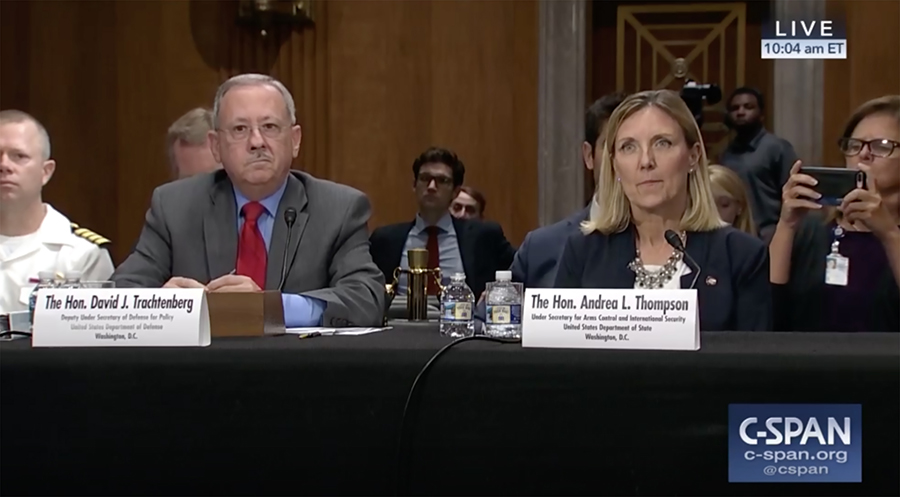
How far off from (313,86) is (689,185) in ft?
10.5

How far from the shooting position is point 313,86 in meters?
5.31

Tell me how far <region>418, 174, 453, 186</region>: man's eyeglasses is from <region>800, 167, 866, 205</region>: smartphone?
79.8 inches

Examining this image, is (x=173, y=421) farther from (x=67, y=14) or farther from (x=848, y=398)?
(x=67, y=14)

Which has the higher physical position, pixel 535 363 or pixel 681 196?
pixel 681 196

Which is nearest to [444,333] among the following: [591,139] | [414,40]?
[591,139]

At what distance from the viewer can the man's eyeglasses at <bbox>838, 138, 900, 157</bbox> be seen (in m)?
2.49

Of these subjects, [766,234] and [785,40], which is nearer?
[766,234]

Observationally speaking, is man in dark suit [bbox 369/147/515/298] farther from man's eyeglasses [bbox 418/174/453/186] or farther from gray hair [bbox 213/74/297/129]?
gray hair [bbox 213/74/297/129]

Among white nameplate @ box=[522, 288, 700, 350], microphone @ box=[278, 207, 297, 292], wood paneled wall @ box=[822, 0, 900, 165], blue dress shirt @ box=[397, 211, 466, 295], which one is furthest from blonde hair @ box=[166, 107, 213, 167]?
wood paneled wall @ box=[822, 0, 900, 165]

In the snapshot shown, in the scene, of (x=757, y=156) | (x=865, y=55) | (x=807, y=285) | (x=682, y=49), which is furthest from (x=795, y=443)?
(x=682, y=49)

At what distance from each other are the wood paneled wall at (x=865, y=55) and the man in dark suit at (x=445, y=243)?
1.68 m

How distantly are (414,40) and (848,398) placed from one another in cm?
395

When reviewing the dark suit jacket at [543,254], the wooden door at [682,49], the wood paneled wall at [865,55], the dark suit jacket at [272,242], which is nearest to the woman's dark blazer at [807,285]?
the dark suit jacket at [543,254]

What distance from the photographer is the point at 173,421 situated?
1648 mm
